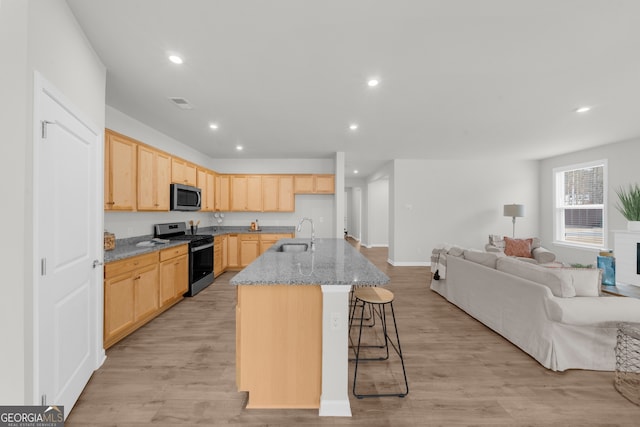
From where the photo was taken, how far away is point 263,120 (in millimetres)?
3537

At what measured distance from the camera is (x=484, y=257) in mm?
3074

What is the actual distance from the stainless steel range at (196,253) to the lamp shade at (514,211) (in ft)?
21.5

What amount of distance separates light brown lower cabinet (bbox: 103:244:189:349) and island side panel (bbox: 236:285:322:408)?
5.23 ft

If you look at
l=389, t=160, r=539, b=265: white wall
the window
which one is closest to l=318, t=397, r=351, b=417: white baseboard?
l=389, t=160, r=539, b=265: white wall

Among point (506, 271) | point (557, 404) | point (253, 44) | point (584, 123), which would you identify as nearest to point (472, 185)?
point (584, 123)

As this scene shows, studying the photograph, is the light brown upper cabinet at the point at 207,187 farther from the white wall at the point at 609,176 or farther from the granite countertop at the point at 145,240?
the white wall at the point at 609,176

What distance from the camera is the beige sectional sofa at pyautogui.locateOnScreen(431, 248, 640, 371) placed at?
204 centimetres

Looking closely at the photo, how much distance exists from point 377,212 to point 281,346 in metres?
8.35

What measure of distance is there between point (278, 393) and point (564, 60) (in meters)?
3.54

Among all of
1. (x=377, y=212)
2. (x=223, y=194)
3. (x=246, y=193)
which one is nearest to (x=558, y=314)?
(x=246, y=193)

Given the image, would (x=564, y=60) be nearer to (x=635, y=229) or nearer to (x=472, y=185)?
(x=635, y=229)

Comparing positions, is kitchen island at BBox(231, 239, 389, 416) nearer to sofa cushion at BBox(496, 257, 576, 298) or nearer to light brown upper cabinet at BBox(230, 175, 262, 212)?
sofa cushion at BBox(496, 257, 576, 298)

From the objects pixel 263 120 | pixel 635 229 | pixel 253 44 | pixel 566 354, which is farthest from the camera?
pixel 635 229

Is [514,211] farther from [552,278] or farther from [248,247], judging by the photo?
[248,247]
